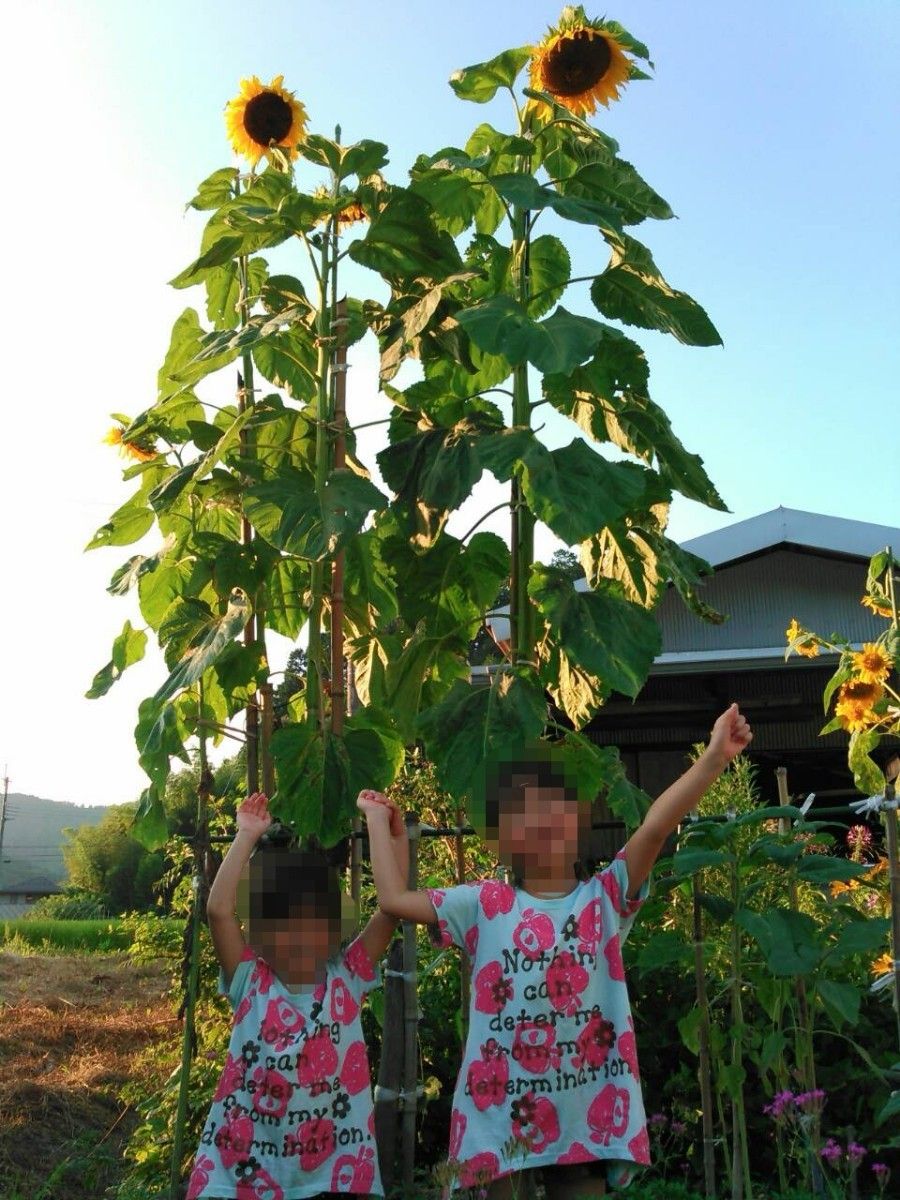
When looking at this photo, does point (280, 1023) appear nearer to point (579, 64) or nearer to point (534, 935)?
point (534, 935)

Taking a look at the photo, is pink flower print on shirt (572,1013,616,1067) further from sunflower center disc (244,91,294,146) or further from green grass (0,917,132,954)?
green grass (0,917,132,954)

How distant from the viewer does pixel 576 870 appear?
2.03 m

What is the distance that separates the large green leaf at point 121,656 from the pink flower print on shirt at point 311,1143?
1192mm

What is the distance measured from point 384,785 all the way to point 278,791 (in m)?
0.20

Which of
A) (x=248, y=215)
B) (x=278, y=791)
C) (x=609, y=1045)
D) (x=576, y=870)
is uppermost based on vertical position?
(x=248, y=215)

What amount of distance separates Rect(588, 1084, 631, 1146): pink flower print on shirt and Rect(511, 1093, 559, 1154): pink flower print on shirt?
0.19 feet

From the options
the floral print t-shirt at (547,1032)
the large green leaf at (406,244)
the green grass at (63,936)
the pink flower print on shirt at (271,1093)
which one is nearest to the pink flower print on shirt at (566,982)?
the floral print t-shirt at (547,1032)

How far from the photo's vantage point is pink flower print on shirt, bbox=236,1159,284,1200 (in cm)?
193

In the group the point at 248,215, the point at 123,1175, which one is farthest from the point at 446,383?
the point at 123,1175

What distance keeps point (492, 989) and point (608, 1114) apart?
24 cm

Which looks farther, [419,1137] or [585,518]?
[419,1137]

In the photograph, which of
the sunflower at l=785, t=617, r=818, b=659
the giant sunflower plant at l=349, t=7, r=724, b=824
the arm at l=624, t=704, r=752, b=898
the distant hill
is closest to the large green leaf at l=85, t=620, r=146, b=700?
the giant sunflower plant at l=349, t=7, r=724, b=824

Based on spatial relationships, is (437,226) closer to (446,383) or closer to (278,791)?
(446,383)

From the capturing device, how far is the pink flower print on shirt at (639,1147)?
1.87 metres
